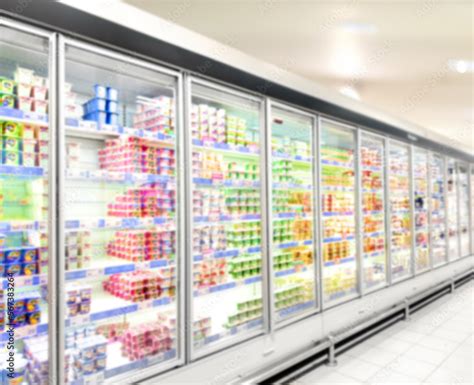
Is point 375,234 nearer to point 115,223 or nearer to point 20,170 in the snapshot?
point 115,223

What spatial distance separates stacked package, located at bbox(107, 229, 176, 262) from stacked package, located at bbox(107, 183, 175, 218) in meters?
0.14

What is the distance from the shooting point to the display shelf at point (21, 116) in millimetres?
1812

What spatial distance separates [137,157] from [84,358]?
1335 millimetres

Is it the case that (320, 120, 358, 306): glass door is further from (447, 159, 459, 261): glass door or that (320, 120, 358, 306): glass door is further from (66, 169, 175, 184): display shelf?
(447, 159, 459, 261): glass door

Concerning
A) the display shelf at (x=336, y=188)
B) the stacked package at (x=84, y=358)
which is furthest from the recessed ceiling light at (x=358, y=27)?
the stacked package at (x=84, y=358)

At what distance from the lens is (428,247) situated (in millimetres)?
6020

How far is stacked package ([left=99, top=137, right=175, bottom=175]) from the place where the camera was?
254cm

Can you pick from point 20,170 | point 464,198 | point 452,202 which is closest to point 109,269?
point 20,170

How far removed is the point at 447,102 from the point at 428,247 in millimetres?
3381

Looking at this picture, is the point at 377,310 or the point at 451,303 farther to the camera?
the point at 451,303

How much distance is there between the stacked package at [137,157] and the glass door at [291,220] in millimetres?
1089

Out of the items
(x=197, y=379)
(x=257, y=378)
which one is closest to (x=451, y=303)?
(x=257, y=378)

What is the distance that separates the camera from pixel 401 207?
5562 mm

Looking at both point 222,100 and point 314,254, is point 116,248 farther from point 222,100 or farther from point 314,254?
point 314,254
